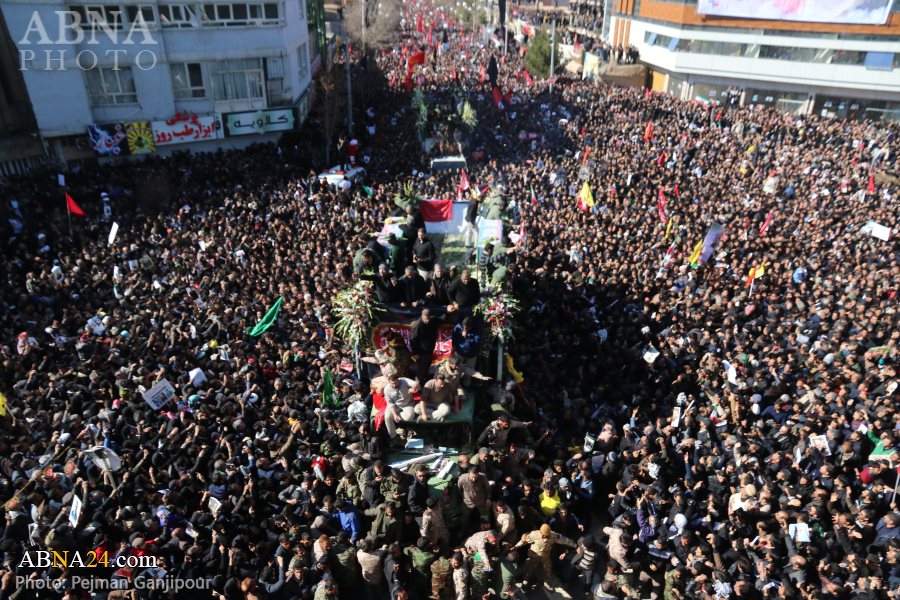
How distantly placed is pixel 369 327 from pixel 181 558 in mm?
4632

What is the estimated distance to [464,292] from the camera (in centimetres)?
1084

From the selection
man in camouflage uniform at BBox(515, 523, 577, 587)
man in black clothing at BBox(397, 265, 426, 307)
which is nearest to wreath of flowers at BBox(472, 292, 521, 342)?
man in black clothing at BBox(397, 265, 426, 307)

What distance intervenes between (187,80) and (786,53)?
3553cm

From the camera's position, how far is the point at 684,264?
1650 cm

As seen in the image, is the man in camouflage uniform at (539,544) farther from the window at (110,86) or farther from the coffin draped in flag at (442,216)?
the window at (110,86)

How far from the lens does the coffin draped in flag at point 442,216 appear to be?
649 inches

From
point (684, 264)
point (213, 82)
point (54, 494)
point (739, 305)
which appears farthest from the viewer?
point (213, 82)

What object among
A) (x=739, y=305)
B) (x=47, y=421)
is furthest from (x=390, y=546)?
(x=739, y=305)

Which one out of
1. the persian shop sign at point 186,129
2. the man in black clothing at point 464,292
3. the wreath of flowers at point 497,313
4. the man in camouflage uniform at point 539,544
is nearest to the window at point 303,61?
the persian shop sign at point 186,129

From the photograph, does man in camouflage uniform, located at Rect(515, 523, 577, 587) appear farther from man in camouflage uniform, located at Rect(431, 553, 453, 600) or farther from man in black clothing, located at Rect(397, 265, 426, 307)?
man in black clothing, located at Rect(397, 265, 426, 307)

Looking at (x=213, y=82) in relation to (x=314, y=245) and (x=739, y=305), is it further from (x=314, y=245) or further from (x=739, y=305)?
(x=739, y=305)

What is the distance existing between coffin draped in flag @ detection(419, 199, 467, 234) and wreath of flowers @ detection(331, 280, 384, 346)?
A: 5.91m

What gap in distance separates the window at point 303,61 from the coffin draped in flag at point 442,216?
19.2m

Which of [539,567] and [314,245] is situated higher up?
[314,245]
